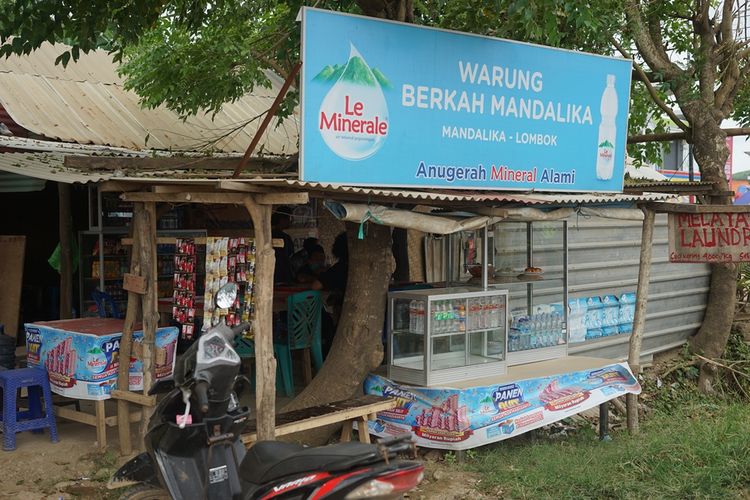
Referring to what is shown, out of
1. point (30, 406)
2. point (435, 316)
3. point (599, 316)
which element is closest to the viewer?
point (30, 406)

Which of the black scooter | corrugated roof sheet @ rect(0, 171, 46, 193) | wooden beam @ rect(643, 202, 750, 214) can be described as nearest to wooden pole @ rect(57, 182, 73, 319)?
corrugated roof sheet @ rect(0, 171, 46, 193)

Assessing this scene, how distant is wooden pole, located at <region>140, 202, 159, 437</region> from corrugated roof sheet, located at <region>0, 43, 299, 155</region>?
2.73m

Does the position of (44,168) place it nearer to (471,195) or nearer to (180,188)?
(180,188)

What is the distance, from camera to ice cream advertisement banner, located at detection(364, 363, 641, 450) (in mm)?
6965

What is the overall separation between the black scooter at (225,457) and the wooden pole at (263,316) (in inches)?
35.9

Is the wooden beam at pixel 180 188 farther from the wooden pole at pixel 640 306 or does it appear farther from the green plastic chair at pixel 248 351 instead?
the wooden pole at pixel 640 306

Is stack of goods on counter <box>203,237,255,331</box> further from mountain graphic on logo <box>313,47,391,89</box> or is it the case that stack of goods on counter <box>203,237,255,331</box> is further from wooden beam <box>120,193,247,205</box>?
mountain graphic on logo <box>313,47,391,89</box>

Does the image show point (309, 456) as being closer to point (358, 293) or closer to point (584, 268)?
point (358, 293)

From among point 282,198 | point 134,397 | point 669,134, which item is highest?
point 669,134

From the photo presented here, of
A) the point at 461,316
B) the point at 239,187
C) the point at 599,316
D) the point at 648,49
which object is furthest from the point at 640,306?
the point at 239,187

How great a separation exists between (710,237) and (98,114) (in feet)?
22.1

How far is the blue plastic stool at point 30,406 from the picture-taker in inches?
260

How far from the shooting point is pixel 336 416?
6.50 metres

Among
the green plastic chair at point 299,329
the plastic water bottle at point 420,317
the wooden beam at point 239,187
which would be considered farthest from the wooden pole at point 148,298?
the plastic water bottle at point 420,317
